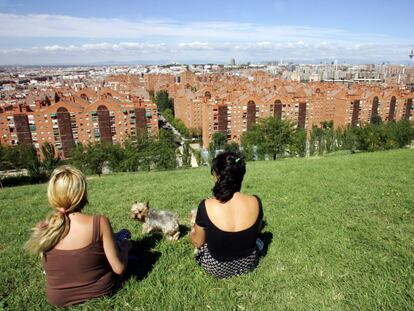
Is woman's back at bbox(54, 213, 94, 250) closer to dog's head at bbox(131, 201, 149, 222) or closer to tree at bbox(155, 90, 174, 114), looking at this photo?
dog's head at bbox(131, 201, 149, 222)

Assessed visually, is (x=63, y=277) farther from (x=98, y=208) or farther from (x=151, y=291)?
(x=98, y=208)

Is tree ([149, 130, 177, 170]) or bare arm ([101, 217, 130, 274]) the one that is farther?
tree ([149, 130, 177, 170])

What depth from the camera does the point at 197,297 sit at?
11.4 feet

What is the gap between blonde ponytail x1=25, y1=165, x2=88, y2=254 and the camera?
2.78 metres

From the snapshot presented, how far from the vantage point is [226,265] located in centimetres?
366

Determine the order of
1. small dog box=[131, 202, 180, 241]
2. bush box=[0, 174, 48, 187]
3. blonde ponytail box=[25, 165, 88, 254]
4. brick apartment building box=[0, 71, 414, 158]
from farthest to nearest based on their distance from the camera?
brick apartment building box=[0, 71, 414, 158]
bush box=[0, 174, 48, 187]
small dog box=[131, 202, 180, 241]
blonde ponytail box=[25, 165, 88, 254]

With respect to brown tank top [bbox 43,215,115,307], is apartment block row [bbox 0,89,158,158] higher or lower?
lower

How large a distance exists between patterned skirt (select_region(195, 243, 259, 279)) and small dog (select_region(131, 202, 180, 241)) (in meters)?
1.03

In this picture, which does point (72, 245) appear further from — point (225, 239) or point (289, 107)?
point (289, 107)

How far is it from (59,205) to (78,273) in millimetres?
790

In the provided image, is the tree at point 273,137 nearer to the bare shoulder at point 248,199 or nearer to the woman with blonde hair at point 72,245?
the bare shoulder at point 248,199

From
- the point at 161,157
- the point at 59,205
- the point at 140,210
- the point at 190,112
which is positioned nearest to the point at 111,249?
the point at 59,205

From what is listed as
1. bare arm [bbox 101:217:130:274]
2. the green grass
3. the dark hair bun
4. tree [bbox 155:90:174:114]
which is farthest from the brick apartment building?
bare arm [bbox 101:217:130:274]

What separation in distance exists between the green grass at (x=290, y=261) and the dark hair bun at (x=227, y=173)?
1.23 meters
